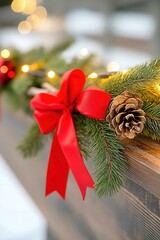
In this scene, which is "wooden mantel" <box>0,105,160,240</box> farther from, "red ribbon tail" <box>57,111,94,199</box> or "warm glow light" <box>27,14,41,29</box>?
"warm glow light" <box>27,14,41,29</box>

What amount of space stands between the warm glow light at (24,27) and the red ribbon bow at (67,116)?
2.74 metres

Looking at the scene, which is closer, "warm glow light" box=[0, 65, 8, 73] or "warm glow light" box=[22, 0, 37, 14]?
"warm glow light" box=[0, 65, 8, 73]

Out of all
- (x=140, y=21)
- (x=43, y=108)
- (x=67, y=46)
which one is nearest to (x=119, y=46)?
(x=140, y=21)

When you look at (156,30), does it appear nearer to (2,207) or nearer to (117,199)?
(2,207)

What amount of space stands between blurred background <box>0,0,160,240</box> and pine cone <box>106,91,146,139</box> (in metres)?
0.14

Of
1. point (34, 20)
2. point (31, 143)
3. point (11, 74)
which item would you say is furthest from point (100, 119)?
point (34, 20)

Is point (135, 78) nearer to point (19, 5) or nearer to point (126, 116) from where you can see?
point (126, 116)

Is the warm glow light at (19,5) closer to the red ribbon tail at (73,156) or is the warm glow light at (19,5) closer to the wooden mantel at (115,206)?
the wooden mantel at (115,206)

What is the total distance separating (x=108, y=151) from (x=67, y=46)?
51 cm

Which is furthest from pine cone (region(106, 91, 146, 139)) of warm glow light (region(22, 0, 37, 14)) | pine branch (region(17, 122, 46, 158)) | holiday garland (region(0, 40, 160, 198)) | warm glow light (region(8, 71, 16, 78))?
warm glow light (region(22, 0, 37, 14))

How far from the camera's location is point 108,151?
417mm

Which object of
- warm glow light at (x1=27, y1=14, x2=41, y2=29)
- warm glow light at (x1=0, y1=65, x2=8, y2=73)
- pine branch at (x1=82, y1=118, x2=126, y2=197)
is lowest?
pine branch at (x1=82, y1=118, x2=126, y2=197)

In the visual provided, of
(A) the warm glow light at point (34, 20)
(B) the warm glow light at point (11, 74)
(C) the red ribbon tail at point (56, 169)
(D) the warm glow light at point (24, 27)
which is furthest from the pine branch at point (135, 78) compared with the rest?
(D) the warm glow light at point (24, 27)

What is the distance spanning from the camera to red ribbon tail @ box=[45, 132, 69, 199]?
50 cm
